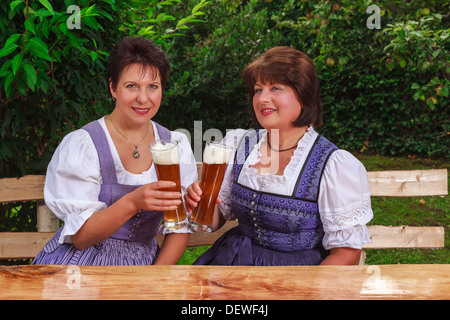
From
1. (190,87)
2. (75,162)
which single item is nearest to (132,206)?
(75,162)


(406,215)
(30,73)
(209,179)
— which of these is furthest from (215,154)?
(406,215)

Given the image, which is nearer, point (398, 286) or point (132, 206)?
point (398, 286)

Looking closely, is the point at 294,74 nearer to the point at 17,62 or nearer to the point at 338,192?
the point at 338,192

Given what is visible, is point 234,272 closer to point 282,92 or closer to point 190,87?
point 282,92

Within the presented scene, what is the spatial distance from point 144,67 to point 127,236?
803 mm

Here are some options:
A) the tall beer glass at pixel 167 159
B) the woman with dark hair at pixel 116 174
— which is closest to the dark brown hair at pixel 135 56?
the woman with dark hair at pixel 116 174

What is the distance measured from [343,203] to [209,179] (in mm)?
607

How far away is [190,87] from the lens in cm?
629

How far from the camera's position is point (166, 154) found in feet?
5.26

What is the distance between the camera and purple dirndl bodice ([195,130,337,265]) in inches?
78.7

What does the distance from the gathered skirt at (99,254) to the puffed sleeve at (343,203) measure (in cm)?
90

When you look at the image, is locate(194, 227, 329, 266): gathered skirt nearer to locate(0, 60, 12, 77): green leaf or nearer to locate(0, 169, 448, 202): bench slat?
locate(0, 169, 448, 202): bench slat
